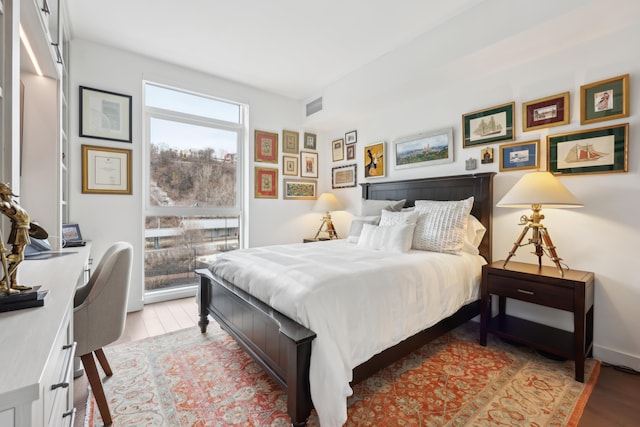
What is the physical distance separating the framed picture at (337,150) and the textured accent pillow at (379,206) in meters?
1.18

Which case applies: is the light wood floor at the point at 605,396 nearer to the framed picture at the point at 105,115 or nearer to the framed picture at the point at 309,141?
the framed picture at the point at 105,115

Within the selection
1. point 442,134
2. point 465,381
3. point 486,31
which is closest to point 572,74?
→ point 486,31

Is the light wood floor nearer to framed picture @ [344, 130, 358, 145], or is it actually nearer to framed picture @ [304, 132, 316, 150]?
framed picture @ [304, 132, 316, 150]

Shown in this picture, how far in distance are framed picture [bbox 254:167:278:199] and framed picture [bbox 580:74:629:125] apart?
332 cm

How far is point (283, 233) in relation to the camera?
4.30 meters

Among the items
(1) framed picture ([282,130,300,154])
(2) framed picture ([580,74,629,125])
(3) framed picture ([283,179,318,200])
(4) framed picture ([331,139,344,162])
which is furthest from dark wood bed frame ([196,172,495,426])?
(1) framed picture ([282,130,300,154])

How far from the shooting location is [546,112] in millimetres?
2402

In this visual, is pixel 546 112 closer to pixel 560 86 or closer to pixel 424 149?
pixel 560 86

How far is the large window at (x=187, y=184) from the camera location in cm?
340

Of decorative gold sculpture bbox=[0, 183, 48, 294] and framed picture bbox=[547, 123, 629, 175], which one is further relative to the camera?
framed picture bbox=[547, 123, 629, 175]

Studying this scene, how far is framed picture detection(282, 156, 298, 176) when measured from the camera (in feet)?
14.1

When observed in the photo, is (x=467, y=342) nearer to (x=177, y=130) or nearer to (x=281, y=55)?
(x=281, y=55)

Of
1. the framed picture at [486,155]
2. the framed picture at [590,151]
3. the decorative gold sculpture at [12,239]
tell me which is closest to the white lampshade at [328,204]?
the framed picture at [486,155]

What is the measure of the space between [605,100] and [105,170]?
4.38m
